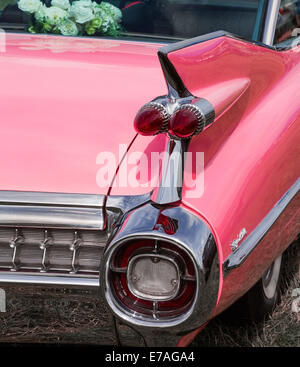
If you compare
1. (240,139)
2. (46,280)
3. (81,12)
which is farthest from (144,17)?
(46,280)

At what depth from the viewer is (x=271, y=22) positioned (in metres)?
2.86

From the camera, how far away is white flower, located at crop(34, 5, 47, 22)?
10.5ft

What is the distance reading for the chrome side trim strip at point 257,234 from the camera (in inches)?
74.2

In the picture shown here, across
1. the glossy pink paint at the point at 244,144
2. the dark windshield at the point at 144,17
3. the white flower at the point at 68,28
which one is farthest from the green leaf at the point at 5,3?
the glossy pink paint at the point at 244,144

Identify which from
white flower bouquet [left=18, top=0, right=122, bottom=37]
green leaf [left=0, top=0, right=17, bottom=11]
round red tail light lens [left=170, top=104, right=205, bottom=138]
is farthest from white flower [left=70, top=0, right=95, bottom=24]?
round red tail light lens [left=170, top=104, right=205, bottom=138]

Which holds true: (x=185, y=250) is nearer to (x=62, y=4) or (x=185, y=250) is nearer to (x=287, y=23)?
(x=287, y=23)

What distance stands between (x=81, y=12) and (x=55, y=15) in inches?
5.4

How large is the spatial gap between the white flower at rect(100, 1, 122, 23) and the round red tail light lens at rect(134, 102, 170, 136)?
1.41 meters

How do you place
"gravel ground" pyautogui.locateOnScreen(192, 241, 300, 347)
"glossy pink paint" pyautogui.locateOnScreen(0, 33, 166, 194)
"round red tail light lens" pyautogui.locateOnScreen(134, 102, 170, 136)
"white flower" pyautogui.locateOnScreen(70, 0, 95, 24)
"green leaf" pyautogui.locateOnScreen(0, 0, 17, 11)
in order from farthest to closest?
"green leaf" pyautogui.locateOnScreen(0, 0, 17, 11), "white flower" pyautogui.locateOnScreen(70, 0, 95, 24), "gravel ground" pyautogui.locateOnScreen(192, 241, 300, 347), "glossy pink paint" pyautogui.locateOnScreen(0, 33, 166, 194), "round red tail light lens" pyautogui.locateOnScreen(134, 102, 170, 136)

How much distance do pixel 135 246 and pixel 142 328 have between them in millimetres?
231

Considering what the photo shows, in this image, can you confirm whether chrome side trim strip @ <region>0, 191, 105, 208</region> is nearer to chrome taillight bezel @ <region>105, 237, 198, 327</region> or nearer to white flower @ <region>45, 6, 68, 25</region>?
chrome taillight bezel @ <region>105, 237, 198, 327</region>

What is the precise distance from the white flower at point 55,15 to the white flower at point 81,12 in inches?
1.8

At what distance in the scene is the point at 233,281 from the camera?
1.95 m
